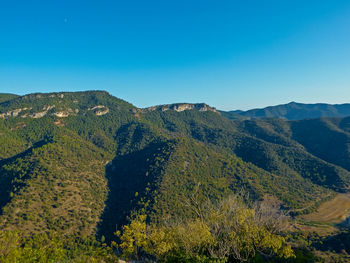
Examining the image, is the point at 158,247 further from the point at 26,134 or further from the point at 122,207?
the point at 26,134

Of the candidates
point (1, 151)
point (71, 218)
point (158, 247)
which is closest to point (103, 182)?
point (71, 218)

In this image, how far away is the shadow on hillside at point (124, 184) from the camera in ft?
344

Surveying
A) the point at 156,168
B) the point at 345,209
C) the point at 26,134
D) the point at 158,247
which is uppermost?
the point at 26,134

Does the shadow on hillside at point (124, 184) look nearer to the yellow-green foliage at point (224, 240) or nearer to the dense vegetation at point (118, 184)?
the dense vegetation at point (118, 184)

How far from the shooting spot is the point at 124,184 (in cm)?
14800

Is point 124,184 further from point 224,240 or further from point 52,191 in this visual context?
point 224,240

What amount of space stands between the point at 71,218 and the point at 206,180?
8581cm

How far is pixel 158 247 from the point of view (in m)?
28.0

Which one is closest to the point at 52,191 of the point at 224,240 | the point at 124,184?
the point at 124,184

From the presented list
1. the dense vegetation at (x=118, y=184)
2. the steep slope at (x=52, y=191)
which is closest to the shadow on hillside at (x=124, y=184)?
the dense vegetation at (x=118, y=184)

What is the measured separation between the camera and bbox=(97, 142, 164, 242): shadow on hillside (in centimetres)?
10488

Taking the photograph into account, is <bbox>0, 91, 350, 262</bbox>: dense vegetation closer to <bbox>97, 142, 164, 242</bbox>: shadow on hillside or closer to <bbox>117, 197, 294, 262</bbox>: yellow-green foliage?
<bbox>97, 142, 164, 242</bbox>: shadow on hillside

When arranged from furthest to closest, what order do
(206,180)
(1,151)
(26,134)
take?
(26,134) < (1,151) < (206,180)

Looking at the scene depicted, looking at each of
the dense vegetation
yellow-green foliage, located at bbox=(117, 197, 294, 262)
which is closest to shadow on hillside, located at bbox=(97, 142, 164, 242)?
the dense vegetation
